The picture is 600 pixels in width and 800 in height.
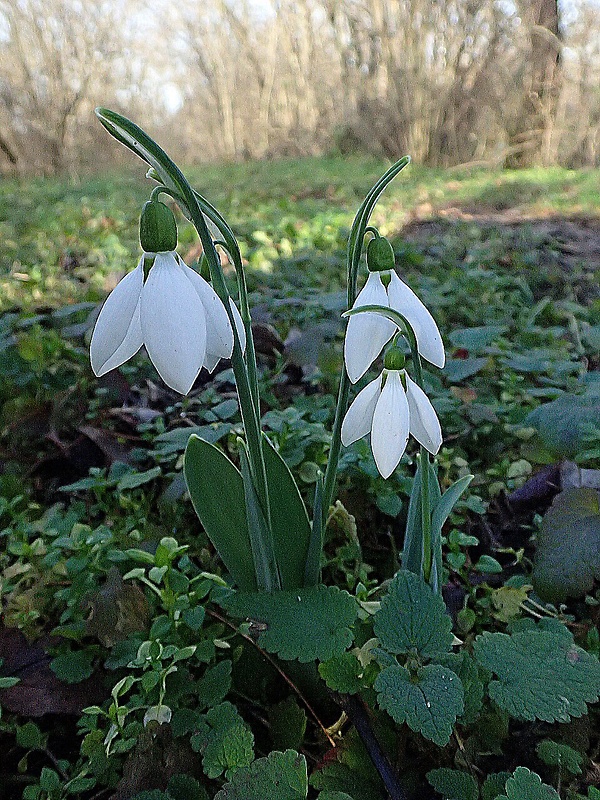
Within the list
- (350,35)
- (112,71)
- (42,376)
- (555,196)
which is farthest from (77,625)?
(112,71)

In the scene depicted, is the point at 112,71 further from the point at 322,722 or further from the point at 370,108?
the point at 322,722

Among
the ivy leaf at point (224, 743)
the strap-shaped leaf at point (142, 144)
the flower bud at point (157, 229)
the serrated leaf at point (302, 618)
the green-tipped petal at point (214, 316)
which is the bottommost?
the ivy leaf at point (224, 743)

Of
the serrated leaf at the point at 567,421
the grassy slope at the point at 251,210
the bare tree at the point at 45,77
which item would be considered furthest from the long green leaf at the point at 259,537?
the bare tree at the point at 45,77

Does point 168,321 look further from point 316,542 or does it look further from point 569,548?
point 569,548

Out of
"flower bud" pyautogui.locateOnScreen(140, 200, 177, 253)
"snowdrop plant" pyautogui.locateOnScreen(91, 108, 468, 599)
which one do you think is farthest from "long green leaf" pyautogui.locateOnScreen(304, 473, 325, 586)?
"flower bud" pyautogui.locateOnScreen(140, 200, 177, 253)

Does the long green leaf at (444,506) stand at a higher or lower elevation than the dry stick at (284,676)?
higher

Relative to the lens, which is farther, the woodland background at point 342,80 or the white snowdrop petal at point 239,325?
the woodland background at point 342,80

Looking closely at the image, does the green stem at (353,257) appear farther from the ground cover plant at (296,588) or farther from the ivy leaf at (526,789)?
the ivy leaf at (526,789)
